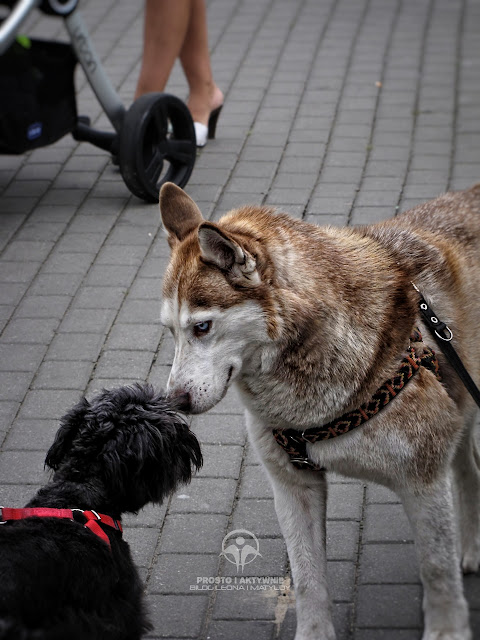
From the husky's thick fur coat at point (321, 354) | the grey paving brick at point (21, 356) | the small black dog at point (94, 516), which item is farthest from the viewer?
the grey paving brick at point (21, 356)

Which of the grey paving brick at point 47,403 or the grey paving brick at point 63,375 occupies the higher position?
the grey paving brick at point 47,403

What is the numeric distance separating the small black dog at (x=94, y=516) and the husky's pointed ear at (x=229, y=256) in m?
0.52

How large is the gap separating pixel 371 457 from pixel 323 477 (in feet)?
1.08

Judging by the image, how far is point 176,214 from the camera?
11.0 feet

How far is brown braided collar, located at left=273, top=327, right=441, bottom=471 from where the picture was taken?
3.08 metres

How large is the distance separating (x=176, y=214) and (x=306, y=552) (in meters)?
1.30

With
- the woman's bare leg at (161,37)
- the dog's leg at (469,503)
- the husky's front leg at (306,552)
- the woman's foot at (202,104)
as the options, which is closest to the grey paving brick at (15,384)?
the husky's front leg at (306,552)

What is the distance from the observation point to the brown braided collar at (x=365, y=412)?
308 centimetres

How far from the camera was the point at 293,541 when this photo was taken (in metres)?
3.33

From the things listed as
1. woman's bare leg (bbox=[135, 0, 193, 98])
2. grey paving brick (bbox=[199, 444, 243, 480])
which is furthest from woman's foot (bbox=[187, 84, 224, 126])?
grey paving brick (bbox=[199, 444, 243, 480])

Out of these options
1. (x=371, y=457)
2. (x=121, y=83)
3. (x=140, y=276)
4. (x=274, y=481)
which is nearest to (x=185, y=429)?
(x=274, y=481)

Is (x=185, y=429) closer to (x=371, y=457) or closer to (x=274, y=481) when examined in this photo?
(x=274, y=481)

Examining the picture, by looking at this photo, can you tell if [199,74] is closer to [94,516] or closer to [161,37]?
[161,37]

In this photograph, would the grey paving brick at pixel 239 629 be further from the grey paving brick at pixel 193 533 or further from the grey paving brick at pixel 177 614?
the grey paving brick at pixel 193 533
